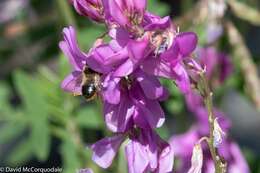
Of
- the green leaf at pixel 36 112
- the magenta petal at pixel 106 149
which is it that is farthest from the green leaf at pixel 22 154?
the magenta petal at pixel 106 149

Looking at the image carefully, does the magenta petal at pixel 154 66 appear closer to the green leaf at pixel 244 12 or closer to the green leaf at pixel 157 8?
the green leaf at pixel 244 12

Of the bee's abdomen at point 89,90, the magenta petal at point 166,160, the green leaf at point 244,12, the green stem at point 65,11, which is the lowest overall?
the green leaf at point 244,12

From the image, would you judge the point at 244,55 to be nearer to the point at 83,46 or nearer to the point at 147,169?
the point at 83,46

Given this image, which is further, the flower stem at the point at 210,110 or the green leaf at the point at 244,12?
the green leaf at the point at 244,12

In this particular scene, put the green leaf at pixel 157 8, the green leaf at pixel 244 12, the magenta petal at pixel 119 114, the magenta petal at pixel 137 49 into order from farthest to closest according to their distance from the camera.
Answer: the green leaf at pixel 157 8 < the green leaf at pixel 244 12 < the magenta petal at pixel 119 114 < the magenta petal at pixel 137 49

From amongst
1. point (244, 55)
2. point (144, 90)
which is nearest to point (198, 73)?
point (144, 90)

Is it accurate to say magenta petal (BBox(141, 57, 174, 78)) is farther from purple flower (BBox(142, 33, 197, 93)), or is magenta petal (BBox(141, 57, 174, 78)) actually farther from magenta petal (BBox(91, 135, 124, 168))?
magenta petal (BBox(91, 135, 124, 168))

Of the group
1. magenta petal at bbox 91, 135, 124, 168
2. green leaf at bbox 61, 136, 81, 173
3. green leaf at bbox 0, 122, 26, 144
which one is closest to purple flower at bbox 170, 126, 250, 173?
green leaf at bbox 61, 136, 81, 173

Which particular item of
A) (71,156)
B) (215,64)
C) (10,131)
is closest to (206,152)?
(215,64)
